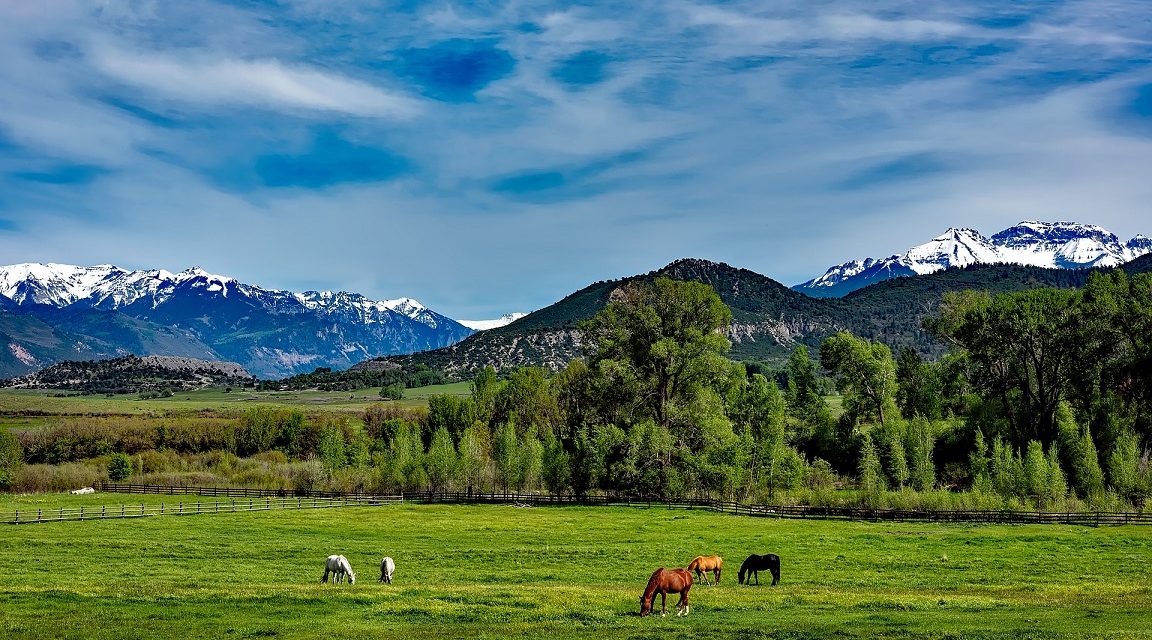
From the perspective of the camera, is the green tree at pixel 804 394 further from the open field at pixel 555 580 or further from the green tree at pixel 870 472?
the open field at pixel 555 580

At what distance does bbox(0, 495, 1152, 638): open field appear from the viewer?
85.1 feet

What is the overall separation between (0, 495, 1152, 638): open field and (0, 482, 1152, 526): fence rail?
4.77 meters

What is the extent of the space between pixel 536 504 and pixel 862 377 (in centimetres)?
4581

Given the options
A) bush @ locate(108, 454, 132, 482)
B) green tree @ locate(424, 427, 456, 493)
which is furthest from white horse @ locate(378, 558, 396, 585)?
bush @ locate(108, 454, 132, 482)

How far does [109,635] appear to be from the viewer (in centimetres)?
2495

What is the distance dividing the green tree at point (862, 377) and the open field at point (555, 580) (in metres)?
42.1

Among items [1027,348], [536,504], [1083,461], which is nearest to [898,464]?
[1083,461]

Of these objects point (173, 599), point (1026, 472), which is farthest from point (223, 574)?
point (1026, 472)

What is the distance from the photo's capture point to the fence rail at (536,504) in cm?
6469

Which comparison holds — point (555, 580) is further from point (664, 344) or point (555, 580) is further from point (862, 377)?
point (862, 377)

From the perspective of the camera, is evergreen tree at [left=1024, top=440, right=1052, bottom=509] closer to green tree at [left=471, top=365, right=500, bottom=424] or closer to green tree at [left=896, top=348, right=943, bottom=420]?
green tree at [left=896, top=348, right=943, bottom=420]

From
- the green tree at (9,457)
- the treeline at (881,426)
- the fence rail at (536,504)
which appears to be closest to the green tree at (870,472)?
the treeline at (881,426)

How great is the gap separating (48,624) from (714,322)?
61726mm

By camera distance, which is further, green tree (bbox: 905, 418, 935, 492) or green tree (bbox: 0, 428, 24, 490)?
green tree (bbox: 0, 428, 24, 490)
